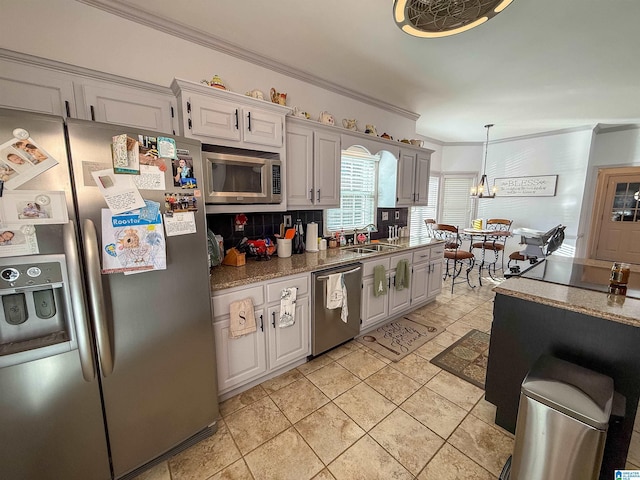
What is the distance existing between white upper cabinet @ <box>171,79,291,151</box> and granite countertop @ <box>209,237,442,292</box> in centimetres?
98

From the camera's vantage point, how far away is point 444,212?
6.11m

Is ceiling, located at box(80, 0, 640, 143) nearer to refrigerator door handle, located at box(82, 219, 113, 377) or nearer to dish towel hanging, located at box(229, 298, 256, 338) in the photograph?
refrigerator door handle, located at box(82, 219, 113, 377)

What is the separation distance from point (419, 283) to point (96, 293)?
3.28m

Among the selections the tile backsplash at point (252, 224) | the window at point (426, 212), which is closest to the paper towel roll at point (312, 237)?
the tile backsplash at point (252, 224)

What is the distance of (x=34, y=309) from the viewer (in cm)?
109

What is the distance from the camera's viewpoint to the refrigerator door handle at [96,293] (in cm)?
115

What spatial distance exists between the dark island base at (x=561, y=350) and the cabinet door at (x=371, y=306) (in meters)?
1.21

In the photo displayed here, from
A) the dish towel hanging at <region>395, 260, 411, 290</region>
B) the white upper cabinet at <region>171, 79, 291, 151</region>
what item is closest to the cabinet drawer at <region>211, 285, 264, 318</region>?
the white upper cabinet at <region>171, 79, 291, 151</region>

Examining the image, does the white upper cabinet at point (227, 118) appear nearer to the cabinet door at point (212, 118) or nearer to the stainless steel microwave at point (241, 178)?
the cabinet door at point (212, 118)

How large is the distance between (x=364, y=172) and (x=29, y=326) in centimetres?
337

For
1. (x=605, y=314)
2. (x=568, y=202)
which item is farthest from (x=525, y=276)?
(x=568, y=202)

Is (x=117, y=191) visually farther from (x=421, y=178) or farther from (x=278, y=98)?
(x=421, y=178)

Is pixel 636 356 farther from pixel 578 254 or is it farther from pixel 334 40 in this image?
pixel 578 254

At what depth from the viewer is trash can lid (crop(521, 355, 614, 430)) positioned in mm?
1048
